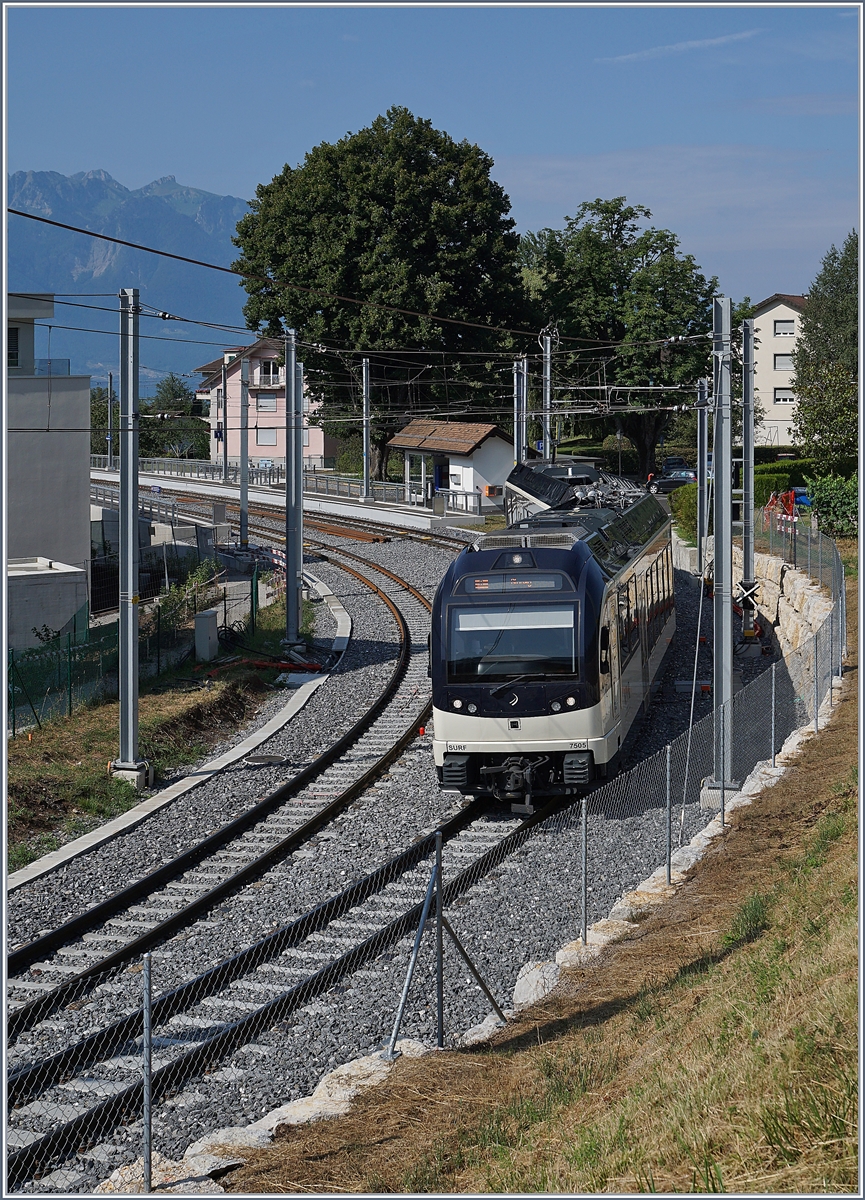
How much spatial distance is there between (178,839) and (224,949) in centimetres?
348

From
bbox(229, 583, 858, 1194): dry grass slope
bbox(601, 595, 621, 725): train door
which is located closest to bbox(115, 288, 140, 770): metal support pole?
bbox(601, 595, 621, 725): train door

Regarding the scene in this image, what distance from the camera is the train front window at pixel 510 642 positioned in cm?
1450

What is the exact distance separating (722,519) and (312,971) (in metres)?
7.59

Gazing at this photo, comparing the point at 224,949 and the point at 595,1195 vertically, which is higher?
the point at 595,1195

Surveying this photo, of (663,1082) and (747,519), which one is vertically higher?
(747,519)

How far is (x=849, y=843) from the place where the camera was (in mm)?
10836

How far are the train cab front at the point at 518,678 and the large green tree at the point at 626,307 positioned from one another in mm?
48407

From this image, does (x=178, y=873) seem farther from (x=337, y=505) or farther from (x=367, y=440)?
(x=337, y=505)

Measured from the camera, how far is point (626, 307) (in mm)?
65250

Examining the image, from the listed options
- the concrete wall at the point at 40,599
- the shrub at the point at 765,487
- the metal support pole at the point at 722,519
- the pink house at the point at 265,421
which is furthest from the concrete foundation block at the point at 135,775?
the pink house at the point at 265,421

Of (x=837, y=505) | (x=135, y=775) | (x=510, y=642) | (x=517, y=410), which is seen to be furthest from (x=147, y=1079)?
(x=837, y=505)

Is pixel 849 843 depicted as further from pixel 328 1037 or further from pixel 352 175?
pixel 352 175

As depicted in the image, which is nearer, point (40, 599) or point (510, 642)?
point (510, 642)

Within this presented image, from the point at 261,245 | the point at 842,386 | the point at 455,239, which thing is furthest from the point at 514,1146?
the point at 261,245
